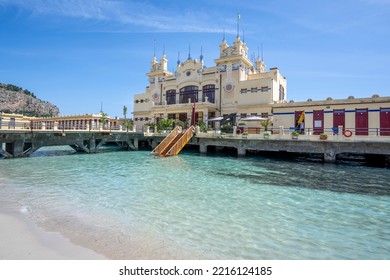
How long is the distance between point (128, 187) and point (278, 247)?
286 inches

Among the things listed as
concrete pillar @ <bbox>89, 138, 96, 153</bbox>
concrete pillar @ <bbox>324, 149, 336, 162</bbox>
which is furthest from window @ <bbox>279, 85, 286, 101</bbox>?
concrete pillar @ <bbox>89, 138, 96, 153</bbox>

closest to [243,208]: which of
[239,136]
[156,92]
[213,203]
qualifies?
[213,203]

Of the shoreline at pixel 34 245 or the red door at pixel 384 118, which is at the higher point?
the red door at pixel 384 118

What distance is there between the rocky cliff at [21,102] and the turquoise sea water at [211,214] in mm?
127584

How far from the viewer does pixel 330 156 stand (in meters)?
20.3

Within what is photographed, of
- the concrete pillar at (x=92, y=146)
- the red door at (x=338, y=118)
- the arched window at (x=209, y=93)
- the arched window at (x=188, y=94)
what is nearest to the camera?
the red door at (x=338, y=118)

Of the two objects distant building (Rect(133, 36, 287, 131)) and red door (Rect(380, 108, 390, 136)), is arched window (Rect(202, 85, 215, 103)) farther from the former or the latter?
red door (Rect(380, 108, 390, 136))

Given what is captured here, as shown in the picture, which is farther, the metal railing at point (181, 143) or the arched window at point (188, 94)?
the arched window at point (188, 94)

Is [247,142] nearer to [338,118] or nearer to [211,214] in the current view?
[338,118]

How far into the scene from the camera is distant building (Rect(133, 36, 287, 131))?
33281 mm

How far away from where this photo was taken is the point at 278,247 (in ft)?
17.1

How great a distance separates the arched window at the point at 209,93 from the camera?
125 ft

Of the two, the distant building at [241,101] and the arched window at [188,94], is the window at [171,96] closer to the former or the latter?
the distant building at [241,101]

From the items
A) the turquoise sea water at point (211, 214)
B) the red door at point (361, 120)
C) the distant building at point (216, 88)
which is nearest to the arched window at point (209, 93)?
the distant building at point (216, 88)
